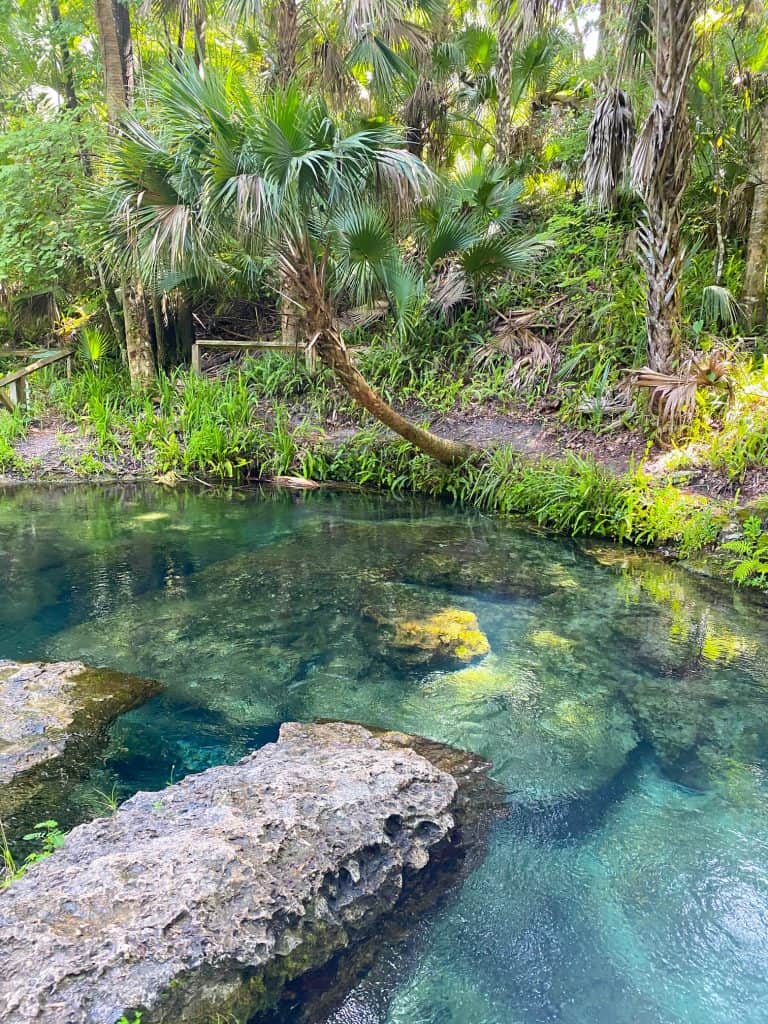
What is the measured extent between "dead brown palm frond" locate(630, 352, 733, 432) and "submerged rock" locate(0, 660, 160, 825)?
19.5 feet

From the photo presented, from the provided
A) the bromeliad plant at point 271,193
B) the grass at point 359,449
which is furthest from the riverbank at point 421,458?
the bromeliad plant at point 271,193

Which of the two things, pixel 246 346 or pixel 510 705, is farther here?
pixel 246 346

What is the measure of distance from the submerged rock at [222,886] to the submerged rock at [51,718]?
2.23ft

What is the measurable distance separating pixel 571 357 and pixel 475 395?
1404mm

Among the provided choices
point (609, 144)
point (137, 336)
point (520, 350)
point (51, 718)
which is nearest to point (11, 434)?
point (137, 336)

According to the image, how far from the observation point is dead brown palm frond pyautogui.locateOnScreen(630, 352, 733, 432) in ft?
23.4

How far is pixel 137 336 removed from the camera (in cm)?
1152

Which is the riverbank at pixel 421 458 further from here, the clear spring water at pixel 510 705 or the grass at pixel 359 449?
the clear spring water at pixel 510 705

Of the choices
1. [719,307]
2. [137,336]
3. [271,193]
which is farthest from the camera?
[137,336]

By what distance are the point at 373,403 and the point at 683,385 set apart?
335cm

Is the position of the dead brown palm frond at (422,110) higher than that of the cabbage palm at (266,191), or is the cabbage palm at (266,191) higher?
the dead brown palm frond at (422,110)

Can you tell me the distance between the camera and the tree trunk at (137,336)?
11.4 metres

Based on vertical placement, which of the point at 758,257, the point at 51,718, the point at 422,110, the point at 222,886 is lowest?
the point at 51,718

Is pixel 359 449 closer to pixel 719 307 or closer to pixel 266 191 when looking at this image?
pixel 266 191
